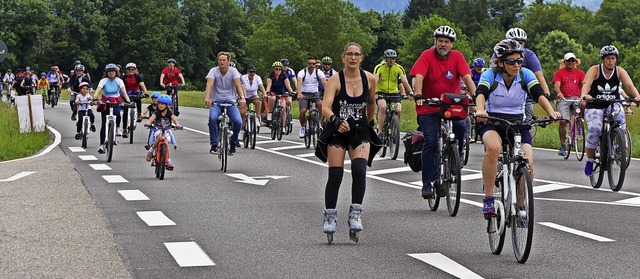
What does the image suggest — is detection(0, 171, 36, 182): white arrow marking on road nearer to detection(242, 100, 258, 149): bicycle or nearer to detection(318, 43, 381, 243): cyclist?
detection(242, 100, 258, 149): bicycle

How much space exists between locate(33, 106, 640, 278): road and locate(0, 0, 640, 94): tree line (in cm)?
10464

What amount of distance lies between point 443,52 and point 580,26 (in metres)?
141

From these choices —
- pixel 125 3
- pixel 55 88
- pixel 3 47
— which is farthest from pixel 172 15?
pixel 3 47

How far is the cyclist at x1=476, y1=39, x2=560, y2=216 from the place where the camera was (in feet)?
29.5

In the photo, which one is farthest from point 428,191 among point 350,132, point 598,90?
point 598,90

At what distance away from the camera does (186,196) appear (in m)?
13.5

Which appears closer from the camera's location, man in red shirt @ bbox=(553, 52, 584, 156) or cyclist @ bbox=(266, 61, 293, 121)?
man in red shirt @ bbox=(553, 52, 584, 156)

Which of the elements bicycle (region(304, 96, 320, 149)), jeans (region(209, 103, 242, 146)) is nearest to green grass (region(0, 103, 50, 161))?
jeans (region(209, 103, 242, 146))

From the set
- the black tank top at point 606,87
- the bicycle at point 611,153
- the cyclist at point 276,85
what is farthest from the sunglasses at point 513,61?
the cyclist at point 276,85

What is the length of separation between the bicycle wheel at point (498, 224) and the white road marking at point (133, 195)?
17.0ft

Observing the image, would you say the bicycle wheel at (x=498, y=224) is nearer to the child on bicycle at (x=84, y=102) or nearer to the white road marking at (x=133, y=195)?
the white road marking at (x=133, y=195)

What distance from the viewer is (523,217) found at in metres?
8.17

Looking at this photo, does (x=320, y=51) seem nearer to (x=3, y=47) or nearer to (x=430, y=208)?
(x=3, y=47)

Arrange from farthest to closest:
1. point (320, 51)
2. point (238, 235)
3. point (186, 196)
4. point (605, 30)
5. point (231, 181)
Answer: point (605, 30) < point (320, 51) < point (231, 181) < point (186, 196) < point (238, 235)
